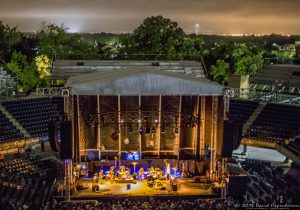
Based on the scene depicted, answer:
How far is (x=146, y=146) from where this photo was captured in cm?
1883

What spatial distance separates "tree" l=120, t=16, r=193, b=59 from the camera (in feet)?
110

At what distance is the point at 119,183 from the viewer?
17.0 m

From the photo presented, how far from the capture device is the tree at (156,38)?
33.6 m

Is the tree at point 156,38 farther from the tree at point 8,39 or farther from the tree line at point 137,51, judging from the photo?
the tree at point 8,39

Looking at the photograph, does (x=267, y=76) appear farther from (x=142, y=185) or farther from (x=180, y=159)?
(x=142, y=185)

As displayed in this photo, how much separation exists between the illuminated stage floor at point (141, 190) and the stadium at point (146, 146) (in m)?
0.04

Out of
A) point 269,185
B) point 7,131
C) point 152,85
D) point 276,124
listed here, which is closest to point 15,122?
point 7,131

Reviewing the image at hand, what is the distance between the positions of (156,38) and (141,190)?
66.4 ft

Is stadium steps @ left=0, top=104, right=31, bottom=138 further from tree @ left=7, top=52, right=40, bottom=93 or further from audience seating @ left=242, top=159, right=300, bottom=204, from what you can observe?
audience seating @ left=242, top=159, right=300, bottom=204

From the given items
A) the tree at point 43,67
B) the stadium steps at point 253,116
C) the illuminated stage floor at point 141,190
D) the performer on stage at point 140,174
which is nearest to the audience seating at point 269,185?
the illuminated stage floor at point 141,190

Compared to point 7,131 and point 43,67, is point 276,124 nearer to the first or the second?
point 7,131

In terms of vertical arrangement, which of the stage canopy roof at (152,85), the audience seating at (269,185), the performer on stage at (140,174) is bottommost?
the performer on stage at (140,174)

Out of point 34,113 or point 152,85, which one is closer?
point 152,85

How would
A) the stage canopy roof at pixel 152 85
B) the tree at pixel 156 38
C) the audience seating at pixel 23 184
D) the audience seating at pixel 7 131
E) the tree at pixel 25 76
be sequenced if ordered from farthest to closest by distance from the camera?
the tree at pixel 156 38 < the tree at pixel 25 76 < the audience seating at pixel 7 131 < the stage canopy roof at pixel 152 85 < the audience seating at pixel 23 184
